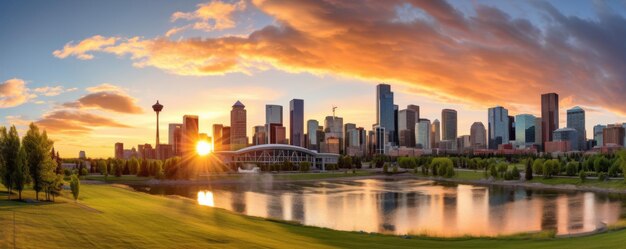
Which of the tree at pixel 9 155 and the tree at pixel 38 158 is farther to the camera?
the tree at pixel 38 158

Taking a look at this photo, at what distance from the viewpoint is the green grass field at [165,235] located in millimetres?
26750

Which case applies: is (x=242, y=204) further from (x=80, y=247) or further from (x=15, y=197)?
(x=80, y=247)

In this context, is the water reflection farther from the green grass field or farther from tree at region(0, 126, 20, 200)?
tree at region(0, 126, 20, 200)

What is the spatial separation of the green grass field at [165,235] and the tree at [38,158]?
11.6 feet

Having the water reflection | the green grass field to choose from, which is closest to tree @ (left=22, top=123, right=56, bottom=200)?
the green grass field

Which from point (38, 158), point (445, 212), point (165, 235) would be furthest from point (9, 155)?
point (445, 212)

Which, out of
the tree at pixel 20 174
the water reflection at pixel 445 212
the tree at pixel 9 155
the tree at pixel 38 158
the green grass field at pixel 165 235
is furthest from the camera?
the water reflection at pixel 445 212

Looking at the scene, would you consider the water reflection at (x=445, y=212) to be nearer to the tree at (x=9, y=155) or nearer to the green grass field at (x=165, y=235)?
the green grass field at (x=165, y=235)

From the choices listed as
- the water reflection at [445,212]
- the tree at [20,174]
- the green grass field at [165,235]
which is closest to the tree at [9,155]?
the tree at [20,174]

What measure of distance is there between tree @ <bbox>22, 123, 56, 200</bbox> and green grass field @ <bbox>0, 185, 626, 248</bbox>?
11.6ft

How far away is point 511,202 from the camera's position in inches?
3585

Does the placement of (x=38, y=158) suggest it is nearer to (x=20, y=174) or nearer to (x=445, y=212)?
(x=20, y=174)

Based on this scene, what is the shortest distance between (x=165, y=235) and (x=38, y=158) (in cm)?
2529

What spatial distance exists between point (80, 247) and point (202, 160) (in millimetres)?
166081
